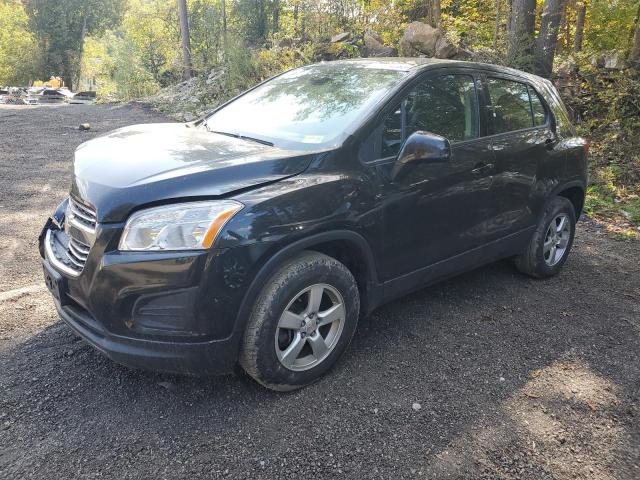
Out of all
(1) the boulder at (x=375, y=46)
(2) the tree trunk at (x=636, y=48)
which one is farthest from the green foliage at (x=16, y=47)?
(2) the tree trunk at (x=636, y=48)

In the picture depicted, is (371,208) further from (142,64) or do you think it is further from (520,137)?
(142,64)

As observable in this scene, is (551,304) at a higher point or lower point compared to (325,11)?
lower

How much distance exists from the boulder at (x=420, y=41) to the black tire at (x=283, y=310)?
10.7 metres

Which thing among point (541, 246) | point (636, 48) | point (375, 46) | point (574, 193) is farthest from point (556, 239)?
point (375, 46)

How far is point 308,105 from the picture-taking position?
3521mm

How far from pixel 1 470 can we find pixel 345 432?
1575 mm

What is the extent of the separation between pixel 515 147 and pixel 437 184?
3.24 feet

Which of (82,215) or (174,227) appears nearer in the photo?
(174,227)

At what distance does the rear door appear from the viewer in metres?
3.83

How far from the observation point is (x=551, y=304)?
4211mm

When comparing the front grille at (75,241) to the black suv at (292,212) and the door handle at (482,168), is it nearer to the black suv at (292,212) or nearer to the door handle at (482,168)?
the black suv at (292,212)

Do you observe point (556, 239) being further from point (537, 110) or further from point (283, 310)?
point (283, 310)

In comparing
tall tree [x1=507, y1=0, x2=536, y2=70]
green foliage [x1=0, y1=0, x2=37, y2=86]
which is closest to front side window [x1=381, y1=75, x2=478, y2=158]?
tall tree [x1=507, y1=0, x2=536, y2=70]

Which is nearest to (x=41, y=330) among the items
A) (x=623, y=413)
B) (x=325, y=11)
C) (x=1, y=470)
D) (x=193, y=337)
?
(x=1, y=470)
